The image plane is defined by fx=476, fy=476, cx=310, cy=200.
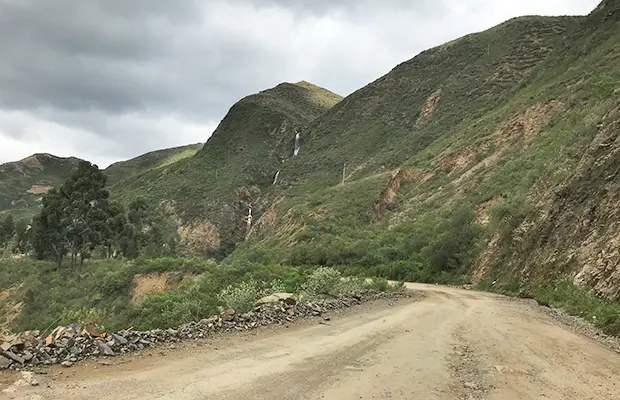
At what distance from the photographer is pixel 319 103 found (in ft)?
446

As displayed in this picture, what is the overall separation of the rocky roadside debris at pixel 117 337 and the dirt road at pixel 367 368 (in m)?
0.66

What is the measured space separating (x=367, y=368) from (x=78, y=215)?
5832 centimetres

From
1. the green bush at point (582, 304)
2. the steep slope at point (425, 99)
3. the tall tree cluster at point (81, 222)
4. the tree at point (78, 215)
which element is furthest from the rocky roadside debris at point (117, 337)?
the steep slope at point (425, 99)

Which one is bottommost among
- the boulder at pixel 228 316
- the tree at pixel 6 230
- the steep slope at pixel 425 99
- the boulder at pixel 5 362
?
the boulder at pixel 228 316

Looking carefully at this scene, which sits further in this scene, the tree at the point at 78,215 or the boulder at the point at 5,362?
the tree at the point at 78,215

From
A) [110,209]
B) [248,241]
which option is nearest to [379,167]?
[248,241]

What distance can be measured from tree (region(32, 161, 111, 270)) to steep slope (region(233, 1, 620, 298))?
18.1 metres

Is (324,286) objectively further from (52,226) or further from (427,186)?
(52,226)

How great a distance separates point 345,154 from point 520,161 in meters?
46.8

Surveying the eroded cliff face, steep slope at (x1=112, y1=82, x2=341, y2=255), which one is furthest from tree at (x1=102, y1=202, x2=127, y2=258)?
the eroded cliff face

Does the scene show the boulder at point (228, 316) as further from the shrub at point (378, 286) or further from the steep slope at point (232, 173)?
the steep slope at point (232, 173)

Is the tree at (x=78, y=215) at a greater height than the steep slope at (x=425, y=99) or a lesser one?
lesser

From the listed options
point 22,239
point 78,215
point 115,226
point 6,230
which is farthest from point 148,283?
point 6,230

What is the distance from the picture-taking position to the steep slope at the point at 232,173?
87188mm
